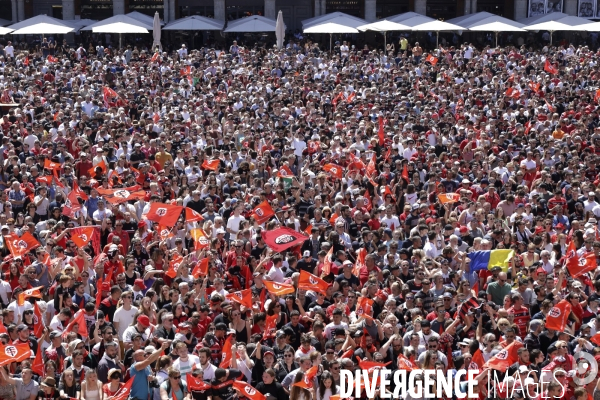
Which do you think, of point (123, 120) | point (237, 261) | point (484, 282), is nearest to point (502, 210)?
point (484, 282)

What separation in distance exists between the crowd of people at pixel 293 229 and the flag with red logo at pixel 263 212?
0.02 m

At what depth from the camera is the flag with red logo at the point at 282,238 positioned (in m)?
15.9

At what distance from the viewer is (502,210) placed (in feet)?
60.5

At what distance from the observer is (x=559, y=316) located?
1328 cm

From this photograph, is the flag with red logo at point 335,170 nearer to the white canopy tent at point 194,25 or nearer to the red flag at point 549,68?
the red flag at point 549,68

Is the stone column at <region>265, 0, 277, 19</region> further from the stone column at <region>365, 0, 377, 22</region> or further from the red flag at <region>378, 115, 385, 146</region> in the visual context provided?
the red flag at <region>378, 115, 385, 146</region>

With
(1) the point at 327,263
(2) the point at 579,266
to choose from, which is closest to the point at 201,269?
(1) the point at 327,263

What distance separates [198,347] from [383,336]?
223 cm

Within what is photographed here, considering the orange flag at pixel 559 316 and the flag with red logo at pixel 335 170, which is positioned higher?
the flag with red logo at pixel 335 170

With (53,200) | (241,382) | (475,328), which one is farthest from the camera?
(53,200)

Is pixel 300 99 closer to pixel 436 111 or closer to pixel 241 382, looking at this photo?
pixel 436 111

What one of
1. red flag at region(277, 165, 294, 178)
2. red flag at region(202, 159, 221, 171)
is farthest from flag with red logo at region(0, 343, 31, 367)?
red flag at region(202, 159, 221, 171)

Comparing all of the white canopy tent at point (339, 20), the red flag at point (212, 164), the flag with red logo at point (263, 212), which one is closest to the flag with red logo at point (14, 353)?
the flag with red logo at point (263, 212)

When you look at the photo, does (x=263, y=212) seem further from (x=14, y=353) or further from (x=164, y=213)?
(x=14, y=353)
